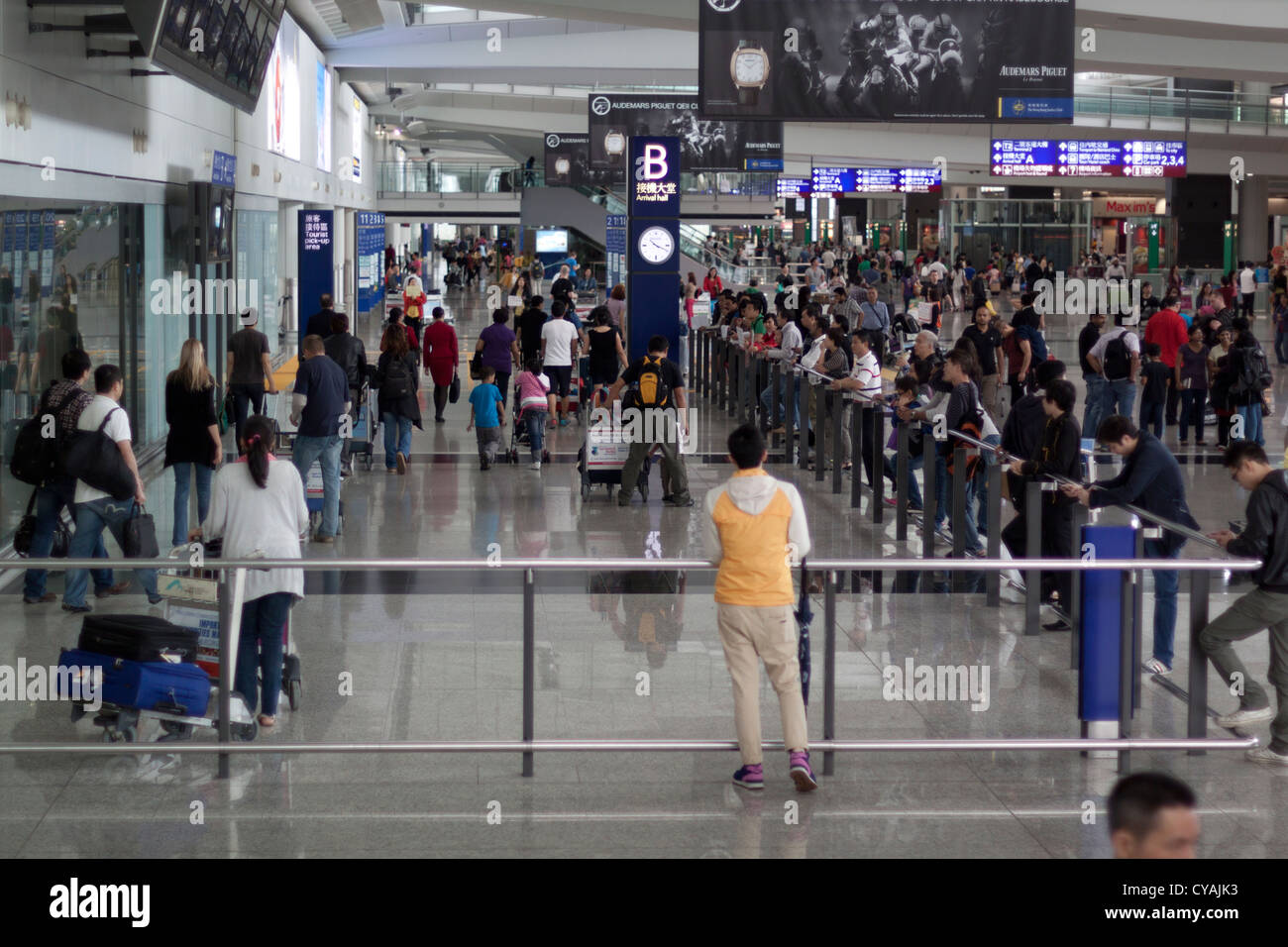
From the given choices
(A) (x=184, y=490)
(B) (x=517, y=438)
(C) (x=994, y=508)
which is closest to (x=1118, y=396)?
(B) (x=517, y=438)

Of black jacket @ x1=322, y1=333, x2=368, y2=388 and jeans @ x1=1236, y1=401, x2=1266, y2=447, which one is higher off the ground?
black jacket @ x1=322, y1=333, x2=368, y2=388

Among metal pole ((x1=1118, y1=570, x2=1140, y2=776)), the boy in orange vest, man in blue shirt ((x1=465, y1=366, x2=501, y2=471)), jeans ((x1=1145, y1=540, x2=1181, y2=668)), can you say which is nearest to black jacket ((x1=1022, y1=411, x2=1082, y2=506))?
jeans ((x1=1145, y1=540, x2=1181, y2=668))

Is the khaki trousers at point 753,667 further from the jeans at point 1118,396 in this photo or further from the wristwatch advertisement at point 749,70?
the jeans at point 1118,396

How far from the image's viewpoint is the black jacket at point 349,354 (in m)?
14.7

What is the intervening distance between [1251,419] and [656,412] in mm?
7671

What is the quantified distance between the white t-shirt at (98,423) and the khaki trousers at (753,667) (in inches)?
187

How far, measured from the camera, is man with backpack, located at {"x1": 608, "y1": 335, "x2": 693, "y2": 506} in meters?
13.8

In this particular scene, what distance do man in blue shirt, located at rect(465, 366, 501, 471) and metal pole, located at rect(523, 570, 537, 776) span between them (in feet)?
30.6

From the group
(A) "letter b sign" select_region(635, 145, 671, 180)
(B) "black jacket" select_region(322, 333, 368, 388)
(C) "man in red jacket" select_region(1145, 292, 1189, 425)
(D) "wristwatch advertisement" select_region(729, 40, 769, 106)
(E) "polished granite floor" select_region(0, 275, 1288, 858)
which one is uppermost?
(D) "wristwatch advertisement" select_region(729, 40, 769, 106)

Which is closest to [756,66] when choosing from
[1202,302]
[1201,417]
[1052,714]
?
[1201,417]

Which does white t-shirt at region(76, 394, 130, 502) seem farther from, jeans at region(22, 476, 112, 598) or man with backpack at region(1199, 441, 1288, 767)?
man with backpack at region(1199, 441, 1288, 767)

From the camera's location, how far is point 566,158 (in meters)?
42.8

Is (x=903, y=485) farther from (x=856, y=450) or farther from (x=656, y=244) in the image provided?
(x=656, y=244)

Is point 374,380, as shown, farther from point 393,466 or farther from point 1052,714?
point 1052,714
